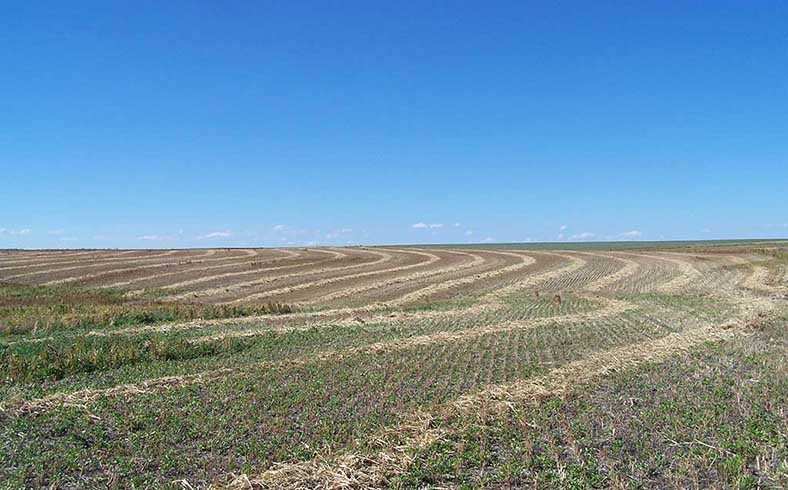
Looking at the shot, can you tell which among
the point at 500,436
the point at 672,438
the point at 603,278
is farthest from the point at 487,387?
the point at 603,278

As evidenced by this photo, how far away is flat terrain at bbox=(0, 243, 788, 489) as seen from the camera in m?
6.55

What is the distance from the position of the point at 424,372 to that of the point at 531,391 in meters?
2.23

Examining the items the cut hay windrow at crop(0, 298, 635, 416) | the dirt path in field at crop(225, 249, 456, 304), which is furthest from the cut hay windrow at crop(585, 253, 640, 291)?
the dirt path in field at crop(225, 249, 456, 304)

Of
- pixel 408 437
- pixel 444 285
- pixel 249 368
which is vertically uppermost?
pixel 444 285

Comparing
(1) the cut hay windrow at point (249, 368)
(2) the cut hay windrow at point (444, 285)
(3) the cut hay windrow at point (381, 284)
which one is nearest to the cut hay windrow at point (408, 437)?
(1) the cut hay windrow at point (249, 368)

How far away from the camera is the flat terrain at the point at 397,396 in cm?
655

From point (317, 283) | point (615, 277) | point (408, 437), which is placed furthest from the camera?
point (615, 277)

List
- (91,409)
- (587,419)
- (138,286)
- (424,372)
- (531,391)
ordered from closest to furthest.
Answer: (587,419), (91,409), (531,391), (424,372), (138,286)

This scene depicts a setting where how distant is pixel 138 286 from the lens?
3356 centimetres

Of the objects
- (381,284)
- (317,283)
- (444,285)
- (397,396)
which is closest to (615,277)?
(444,285)

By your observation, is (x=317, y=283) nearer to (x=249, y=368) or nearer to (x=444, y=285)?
(x=444, y=285)

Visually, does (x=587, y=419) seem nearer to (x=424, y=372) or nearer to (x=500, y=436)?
(x=500, y=436)

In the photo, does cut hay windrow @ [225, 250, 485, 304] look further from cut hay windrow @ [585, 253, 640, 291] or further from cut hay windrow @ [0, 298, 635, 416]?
cut hay windrow @ [0, 298, 635, 416]

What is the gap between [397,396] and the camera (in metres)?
9.35
